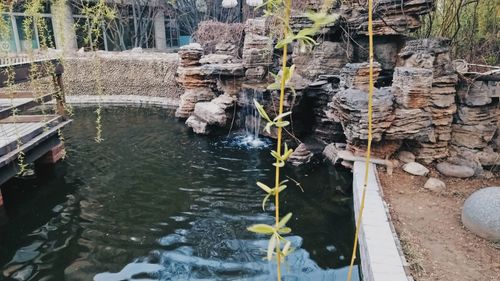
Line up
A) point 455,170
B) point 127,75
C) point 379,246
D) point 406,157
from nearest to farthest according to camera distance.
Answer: point 379,246 < point 455,170 < point 406,157 < point 127,75

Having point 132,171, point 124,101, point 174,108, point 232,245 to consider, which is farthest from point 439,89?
point 124,101

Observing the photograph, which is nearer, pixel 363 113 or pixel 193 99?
pixel 363 113

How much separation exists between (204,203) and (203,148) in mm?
2721

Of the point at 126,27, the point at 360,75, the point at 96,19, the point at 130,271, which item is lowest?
the point at 130,271

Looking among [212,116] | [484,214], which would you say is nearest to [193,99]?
[212,116]

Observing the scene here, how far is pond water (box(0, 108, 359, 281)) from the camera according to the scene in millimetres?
3936

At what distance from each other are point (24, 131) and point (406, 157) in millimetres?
6319

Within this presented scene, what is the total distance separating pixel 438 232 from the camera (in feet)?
12.8

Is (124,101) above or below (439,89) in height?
below

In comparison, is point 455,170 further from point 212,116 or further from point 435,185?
point 212,116

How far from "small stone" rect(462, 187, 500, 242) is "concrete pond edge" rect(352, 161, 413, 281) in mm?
862

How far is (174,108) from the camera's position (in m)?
12.1

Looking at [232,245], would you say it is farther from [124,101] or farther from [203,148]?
[124,101]

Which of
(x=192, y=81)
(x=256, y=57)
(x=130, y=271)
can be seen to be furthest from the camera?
(x=192, y=81)
